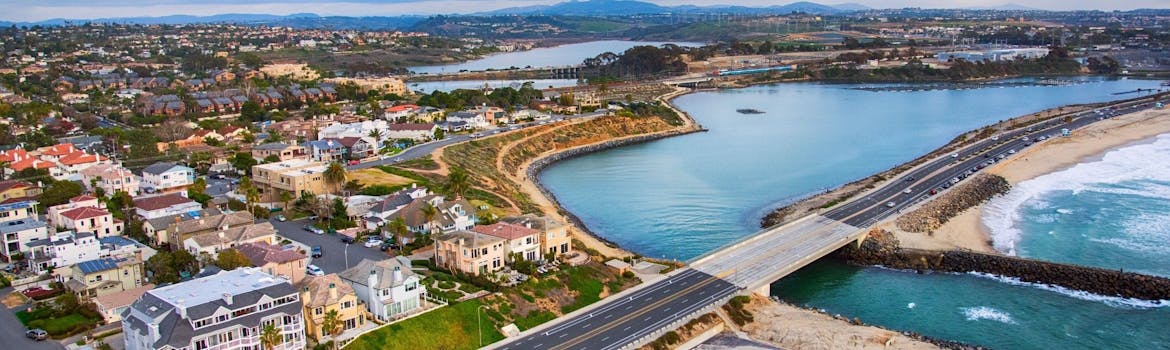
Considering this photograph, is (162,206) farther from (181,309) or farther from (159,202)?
(181,309)

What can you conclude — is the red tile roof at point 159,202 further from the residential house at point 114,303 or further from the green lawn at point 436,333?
the green lawn at point 436,333

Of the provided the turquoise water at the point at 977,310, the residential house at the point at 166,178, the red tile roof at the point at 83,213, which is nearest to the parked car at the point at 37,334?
the red tile roof at the point at 83,213

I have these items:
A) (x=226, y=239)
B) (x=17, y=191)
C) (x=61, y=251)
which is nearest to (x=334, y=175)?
(x=226, y=239)

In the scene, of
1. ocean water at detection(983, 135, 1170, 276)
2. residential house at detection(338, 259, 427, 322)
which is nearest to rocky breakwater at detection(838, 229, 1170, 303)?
ocean water at detection(983, 135, 1170, 276)

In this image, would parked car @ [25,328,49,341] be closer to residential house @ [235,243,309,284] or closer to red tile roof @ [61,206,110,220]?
residential house @ [235,243,309,284]

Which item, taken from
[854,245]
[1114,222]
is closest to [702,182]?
[854,245]

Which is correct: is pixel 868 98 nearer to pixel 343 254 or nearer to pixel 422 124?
pixel 422 124
